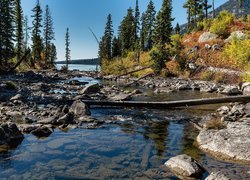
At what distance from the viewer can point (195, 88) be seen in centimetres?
3309

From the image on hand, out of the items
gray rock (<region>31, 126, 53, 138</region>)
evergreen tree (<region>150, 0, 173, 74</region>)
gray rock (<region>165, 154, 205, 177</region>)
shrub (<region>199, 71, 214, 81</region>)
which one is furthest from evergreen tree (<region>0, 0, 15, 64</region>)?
gray rock (<region>165, 154, 205, 177</region>)

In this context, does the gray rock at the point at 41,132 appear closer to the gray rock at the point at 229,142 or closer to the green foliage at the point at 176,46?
the gray rock at the point at 229,142

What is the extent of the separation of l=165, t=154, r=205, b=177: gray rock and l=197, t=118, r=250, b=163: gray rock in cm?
177

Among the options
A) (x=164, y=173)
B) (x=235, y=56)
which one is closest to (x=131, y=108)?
(x=164, y=173)

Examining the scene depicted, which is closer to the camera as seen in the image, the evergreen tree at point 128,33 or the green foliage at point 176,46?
the green foliage at point 176,46

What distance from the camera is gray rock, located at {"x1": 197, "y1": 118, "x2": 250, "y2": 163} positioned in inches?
387

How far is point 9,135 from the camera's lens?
11398mm

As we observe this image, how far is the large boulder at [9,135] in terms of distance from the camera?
11.1 metres

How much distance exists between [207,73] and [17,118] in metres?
32.7

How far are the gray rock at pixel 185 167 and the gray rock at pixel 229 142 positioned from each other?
5.80 ft

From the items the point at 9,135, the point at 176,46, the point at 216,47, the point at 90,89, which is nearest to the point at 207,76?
the point at 216,47

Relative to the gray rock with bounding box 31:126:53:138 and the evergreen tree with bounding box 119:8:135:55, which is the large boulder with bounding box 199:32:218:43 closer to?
the evergreen tree with bounding box 119:8:135:55

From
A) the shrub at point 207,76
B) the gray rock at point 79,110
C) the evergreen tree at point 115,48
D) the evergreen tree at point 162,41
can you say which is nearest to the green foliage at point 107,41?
the evergreen tree at point 115,48

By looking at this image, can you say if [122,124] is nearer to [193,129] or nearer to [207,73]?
[193,129]
